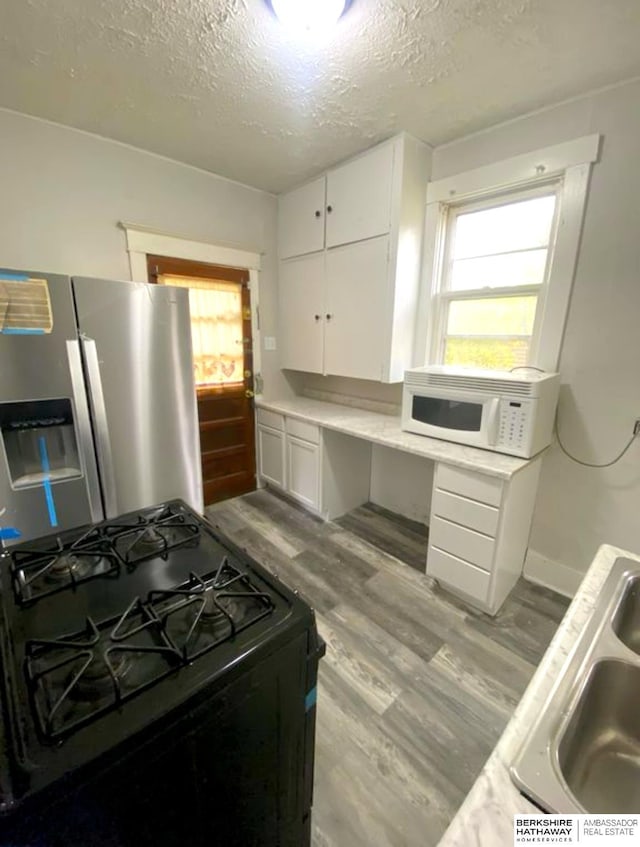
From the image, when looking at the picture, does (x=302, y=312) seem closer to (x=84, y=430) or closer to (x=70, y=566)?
(x=84, y=430)

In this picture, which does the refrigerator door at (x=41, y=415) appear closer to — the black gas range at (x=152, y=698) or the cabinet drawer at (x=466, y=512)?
the black gas range at (x=152, y=698)

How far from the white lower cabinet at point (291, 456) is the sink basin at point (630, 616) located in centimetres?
193

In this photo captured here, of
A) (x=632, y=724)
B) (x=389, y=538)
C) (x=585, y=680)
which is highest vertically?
(x=585, y=680)

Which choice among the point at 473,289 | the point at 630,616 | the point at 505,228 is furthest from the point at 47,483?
the point at 505,228

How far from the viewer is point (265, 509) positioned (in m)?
3.08

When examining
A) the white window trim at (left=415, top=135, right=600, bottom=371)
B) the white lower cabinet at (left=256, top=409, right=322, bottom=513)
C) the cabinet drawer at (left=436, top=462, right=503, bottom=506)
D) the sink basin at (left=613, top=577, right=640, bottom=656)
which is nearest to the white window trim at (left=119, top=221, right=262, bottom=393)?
the white lower cabinet at (left=256, top=409, right=322, bottom=513)

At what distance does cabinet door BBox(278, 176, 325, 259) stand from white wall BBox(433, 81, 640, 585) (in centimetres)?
104

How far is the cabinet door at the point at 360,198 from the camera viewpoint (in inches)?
89.4

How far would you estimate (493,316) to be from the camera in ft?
7.55

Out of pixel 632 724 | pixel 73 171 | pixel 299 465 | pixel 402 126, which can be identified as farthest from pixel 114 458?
pixel 402 126

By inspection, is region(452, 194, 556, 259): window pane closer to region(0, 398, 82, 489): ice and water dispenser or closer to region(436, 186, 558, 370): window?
region(436, 186, 558, 370): window

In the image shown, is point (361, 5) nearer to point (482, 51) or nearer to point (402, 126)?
point (482, 51)

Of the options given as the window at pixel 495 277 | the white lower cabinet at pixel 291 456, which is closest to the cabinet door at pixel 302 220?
the window at pixel 495 277

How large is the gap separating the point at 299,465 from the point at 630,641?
2209 millimetres
